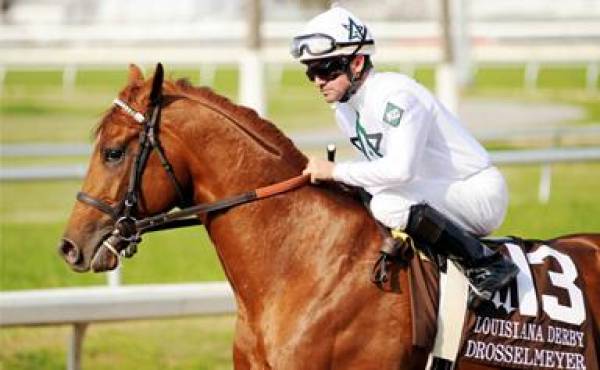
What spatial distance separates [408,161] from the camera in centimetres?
479

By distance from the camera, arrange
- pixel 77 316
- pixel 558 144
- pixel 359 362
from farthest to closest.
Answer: pixel 558 144, pixel 77 316, pixel 359 362

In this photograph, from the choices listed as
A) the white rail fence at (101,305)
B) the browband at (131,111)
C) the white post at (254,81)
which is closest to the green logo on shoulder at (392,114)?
the browband at (131,111)

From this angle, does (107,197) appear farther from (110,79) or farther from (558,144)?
(110,79)

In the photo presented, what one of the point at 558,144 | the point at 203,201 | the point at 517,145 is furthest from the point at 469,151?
the point at 517,145

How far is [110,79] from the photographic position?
34375 millimetres

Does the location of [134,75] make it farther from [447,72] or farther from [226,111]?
[447,72]

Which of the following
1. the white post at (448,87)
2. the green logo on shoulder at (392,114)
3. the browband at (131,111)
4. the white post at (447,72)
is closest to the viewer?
the green logo on shoulder at (392,114)

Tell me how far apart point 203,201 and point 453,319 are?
3.37 feet

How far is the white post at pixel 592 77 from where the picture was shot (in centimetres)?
2861

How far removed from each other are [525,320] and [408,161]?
801mm

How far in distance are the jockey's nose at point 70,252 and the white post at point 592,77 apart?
24611 millimetres

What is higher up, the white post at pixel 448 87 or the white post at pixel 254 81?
the white post at pixel 254 81

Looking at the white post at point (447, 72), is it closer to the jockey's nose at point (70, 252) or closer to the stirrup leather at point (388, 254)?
the stirrup leather at point (388, 254)

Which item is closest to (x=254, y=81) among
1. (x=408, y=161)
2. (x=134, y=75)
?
(x=134, y=75)
